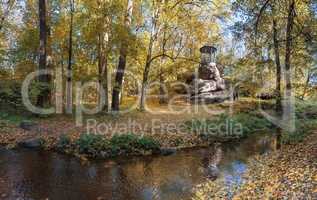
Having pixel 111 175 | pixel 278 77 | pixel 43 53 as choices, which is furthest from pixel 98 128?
pixel 278 77

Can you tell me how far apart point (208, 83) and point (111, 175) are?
773 inches

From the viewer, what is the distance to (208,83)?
28.7m

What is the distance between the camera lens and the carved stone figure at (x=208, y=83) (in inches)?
1072

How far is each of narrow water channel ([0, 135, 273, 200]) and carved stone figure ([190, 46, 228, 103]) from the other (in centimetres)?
1381

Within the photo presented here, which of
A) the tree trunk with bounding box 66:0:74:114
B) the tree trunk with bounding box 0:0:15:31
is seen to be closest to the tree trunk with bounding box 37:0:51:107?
the tree trunk with bounding box 66:0:74:114

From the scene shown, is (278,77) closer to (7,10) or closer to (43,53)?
(43,53)

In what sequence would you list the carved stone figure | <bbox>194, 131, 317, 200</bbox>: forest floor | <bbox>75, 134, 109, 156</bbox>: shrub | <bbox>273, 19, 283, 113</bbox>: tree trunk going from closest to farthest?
<bbox>194, 131, 317, 200</bbox>: forest floor < <bbox>75, 134, 109, 156</bbox>: shrub < <bbox>273, 19, 283, 113</bbox>: tree trunk < the carved stone figure

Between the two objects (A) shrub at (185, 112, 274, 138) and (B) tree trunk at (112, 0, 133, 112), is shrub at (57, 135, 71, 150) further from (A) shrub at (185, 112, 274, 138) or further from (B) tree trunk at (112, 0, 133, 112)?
(B) tree trunk at (112, 0, 133, 112)

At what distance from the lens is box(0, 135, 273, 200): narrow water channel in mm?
8586

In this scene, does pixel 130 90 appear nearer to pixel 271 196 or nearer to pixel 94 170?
pixel 94 170

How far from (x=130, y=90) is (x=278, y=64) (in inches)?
495

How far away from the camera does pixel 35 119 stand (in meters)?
16.1

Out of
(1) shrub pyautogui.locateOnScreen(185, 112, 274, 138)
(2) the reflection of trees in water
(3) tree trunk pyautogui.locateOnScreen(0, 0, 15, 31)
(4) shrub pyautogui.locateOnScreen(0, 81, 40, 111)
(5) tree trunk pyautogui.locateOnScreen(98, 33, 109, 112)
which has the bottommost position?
(2) the reflection of trees in water

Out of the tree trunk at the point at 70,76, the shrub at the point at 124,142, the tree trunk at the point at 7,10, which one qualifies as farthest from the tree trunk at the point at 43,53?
the tree trunk at the point at 7,10
